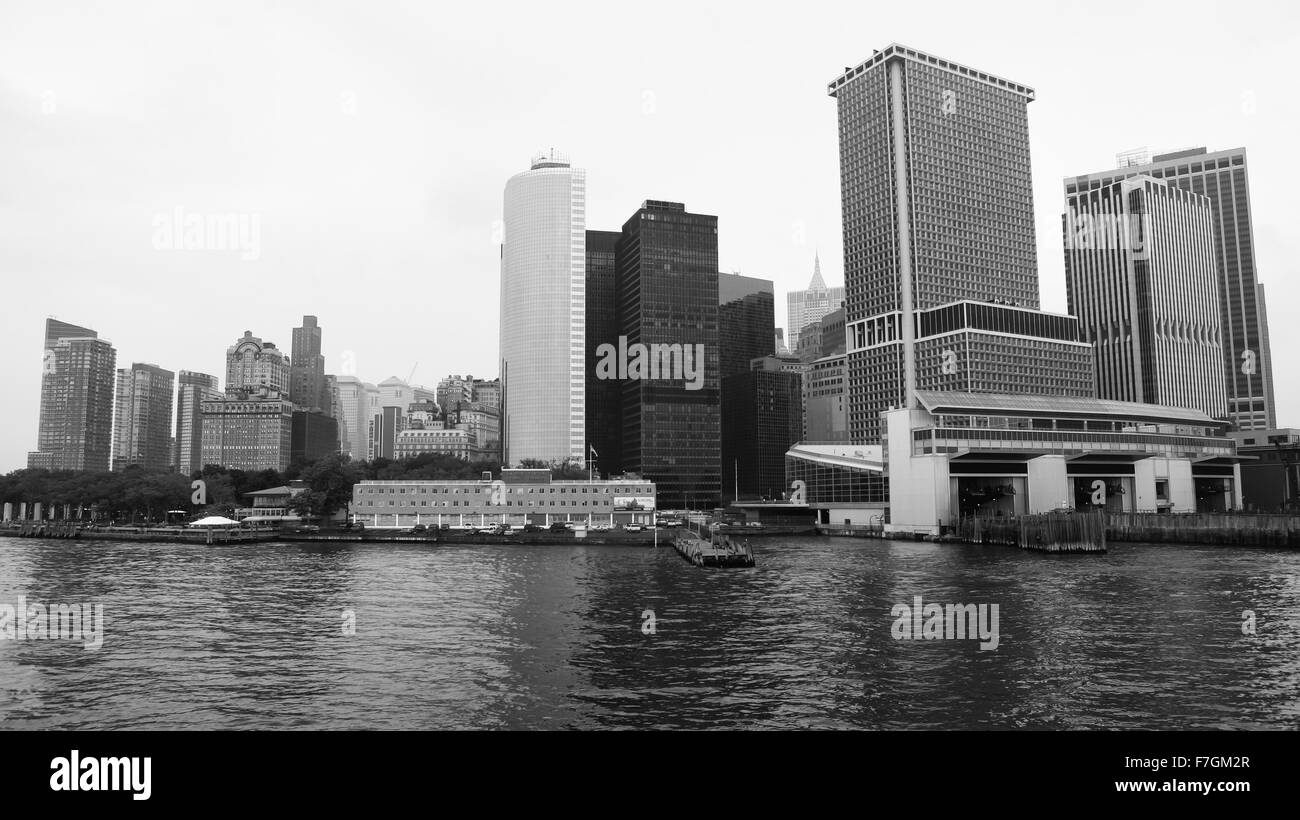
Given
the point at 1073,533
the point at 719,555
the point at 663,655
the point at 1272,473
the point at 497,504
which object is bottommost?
the point at 663,655

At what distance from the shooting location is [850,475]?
7844 inches

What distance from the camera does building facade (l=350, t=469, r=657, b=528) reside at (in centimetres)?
18100

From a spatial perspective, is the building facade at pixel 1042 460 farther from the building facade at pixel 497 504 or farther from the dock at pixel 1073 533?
the building facade at pixel 497 504

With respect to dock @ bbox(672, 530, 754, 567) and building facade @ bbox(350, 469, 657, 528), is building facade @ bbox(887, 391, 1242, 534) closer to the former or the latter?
dock @ bbox(672, 530, 754, 567)

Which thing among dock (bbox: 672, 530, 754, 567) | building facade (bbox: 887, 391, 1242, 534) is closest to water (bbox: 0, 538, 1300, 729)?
dock (bbox: 672, 530, 754, 567)

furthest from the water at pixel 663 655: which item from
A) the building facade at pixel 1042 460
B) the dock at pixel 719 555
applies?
the building facade at pixel 1042 460

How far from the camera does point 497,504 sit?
18062 centimetres

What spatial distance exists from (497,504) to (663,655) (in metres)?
145

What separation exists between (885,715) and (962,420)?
450 feet

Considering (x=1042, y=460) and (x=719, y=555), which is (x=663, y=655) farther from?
(x=1042, y=460)

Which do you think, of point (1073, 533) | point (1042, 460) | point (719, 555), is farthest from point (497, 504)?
point (1073, 533)

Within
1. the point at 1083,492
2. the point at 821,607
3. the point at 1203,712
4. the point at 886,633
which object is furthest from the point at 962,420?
the point at 1203,712

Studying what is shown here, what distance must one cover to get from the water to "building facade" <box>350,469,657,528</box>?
100927mm
